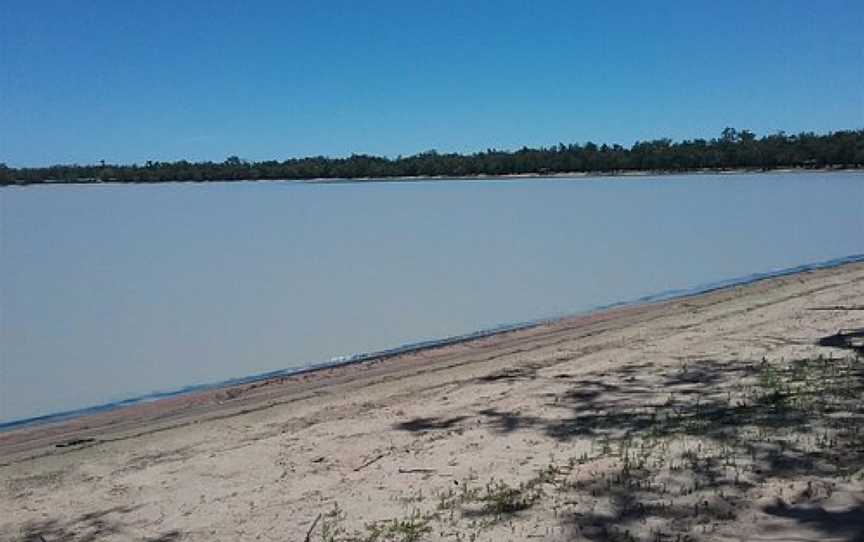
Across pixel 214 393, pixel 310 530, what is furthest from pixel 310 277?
pixel 310 530

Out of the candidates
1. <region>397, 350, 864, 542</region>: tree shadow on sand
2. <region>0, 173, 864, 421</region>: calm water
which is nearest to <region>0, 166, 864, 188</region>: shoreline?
<region>0, 173, 864, 421</region>: calm water

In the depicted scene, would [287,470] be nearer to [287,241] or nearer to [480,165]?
[287,241]

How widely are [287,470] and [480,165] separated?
88063mm

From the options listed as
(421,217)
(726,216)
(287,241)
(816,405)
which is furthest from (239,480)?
(421,217)

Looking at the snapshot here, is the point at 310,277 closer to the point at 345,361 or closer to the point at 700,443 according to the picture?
the point at 345,361

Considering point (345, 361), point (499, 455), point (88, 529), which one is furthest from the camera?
point (345, 361)

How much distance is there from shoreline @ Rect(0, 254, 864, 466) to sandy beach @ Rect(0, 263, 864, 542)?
6cm

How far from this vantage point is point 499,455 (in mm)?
4527

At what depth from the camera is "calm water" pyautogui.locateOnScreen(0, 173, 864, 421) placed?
422 inches

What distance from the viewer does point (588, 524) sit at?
3.34 metres

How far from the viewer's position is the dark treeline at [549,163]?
7400cm

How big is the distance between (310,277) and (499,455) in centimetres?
1330

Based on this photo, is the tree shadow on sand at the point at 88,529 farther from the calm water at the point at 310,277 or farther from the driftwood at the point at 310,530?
the calm water at the point at 310,277

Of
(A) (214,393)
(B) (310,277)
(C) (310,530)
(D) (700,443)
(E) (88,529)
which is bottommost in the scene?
(A) (214,393)
